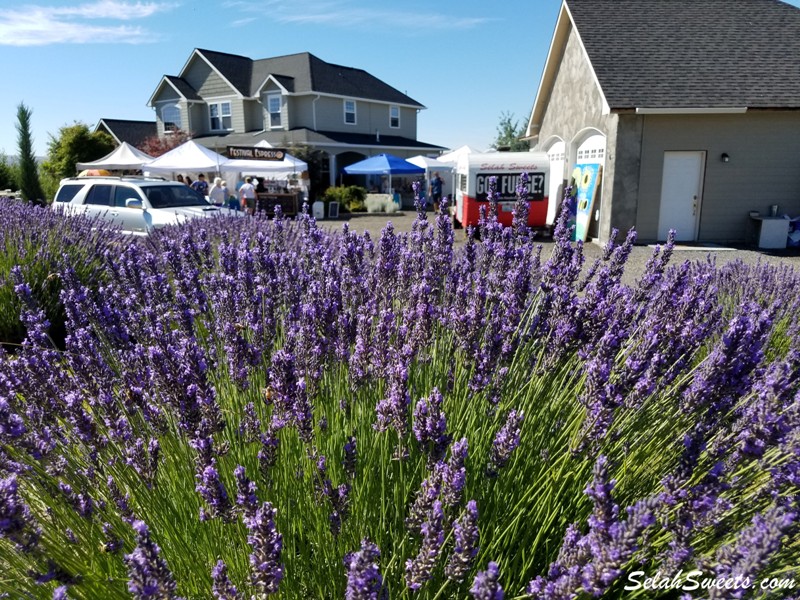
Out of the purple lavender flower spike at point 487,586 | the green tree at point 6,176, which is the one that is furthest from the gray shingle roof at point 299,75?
the purple lavender flower spike at point 487,586

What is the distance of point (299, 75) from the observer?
97.8 feet

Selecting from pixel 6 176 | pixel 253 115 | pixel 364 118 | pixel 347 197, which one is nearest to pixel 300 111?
pixel 253 115

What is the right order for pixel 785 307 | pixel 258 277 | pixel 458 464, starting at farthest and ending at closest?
pixel 785 307 < pixel 258 277 < pixel 458 464

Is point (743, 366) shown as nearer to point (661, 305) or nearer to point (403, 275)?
point (661, 305)

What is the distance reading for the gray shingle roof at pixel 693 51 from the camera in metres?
13.6

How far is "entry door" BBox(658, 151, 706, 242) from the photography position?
46.1 ft

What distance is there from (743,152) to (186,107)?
28698 mm

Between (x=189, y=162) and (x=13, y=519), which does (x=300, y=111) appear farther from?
(x=13, y=519)

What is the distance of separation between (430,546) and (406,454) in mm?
503

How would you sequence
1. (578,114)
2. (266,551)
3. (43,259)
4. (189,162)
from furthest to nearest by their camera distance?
1. (189,162)
2. (578,114)
3. (43,259)
4. (266,551)

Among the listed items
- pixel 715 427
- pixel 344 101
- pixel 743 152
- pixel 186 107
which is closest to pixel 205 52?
pixel 186 107

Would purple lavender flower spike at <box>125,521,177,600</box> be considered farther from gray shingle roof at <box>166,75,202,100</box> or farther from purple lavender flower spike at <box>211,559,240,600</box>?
gray shingle roof at <box>166,75,202,100</box>

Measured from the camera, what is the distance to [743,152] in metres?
13.9

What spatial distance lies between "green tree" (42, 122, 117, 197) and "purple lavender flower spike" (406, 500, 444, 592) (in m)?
32.9
